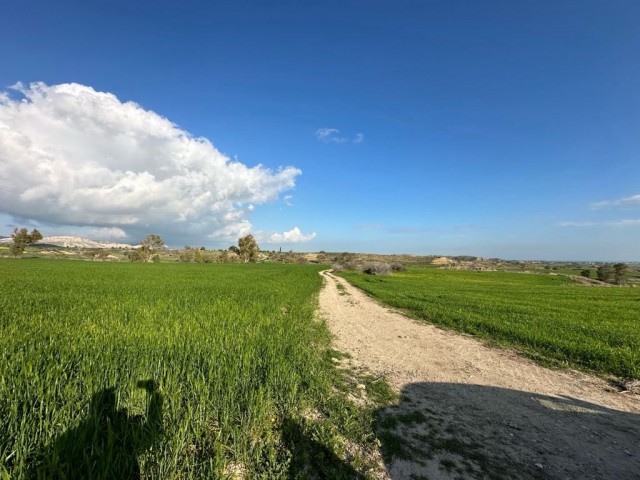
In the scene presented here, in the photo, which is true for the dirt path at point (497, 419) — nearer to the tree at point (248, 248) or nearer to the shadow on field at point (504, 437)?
the shadow on field at point (504, 437)

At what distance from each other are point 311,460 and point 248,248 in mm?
135528

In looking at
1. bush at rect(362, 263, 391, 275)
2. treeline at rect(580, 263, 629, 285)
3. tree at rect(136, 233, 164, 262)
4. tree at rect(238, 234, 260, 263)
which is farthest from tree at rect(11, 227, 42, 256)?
treeline at rect(580, 263, 629, 285)

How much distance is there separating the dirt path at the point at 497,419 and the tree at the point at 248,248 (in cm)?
12838

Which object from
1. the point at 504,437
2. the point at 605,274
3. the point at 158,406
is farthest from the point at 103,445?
the point at 605,274

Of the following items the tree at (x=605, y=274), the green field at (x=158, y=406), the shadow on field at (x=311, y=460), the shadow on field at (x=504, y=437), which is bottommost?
the tree at (x=605, y=274)

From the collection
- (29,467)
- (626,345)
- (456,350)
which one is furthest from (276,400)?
(626,345)

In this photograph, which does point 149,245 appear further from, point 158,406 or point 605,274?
point 605,274

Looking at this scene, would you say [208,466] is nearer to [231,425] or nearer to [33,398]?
[231,425]

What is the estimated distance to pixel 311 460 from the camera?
444 centimetres

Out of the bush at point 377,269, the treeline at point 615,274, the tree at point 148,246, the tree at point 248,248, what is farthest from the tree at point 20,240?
the treeline at point 615,274

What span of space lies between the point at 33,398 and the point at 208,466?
2.72 meters

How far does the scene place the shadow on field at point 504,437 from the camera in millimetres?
4457

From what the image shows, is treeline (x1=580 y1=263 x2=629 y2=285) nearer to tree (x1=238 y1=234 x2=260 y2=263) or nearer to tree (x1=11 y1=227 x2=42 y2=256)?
tree (x1=238 y1=234 x2=260 y2=263)

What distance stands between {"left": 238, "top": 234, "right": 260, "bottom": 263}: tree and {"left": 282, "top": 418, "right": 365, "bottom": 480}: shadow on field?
134 meters
